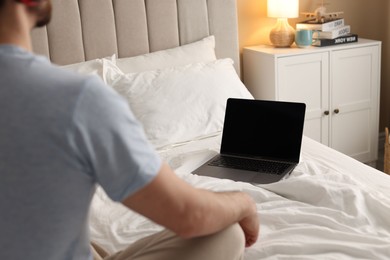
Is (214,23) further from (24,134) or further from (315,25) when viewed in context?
(24,134)

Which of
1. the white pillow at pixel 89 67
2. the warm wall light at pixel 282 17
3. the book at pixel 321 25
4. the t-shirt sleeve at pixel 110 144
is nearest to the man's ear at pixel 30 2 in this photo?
the t-shirt sleeve at pixel 110 144

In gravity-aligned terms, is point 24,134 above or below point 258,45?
above

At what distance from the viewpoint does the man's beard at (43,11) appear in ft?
2.77

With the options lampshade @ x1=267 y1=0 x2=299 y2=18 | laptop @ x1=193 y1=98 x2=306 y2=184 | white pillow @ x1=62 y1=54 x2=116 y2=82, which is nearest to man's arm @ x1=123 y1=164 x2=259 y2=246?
laptop @ x1=193 y1=98 x2=306 y2=184

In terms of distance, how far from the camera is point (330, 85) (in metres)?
3.13

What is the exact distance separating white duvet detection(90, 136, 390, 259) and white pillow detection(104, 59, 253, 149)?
0.48m

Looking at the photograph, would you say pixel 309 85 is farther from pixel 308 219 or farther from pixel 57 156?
pixel 57 156

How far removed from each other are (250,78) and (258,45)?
9.3 inches

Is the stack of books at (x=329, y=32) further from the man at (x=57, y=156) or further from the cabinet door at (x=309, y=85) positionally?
the man at (x=57, y=156)

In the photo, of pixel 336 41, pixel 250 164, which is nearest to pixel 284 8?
pixel 336 41

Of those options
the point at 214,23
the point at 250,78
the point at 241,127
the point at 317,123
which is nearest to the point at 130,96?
the point at 241,127

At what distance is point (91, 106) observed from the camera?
77cm

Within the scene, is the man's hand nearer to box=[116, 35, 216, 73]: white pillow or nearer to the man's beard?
the man's beard

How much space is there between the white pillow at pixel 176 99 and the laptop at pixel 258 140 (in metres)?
0.19
